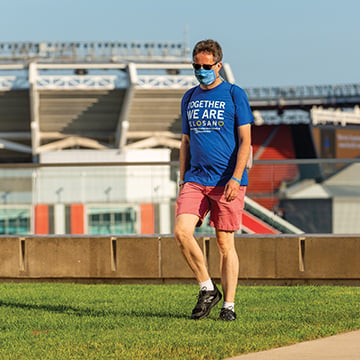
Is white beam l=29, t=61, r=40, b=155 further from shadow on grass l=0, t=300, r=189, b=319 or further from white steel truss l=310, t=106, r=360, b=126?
shadow on grass l=0, t=300, r=189, b=319

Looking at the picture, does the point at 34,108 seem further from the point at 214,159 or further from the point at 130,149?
the point at 214,159

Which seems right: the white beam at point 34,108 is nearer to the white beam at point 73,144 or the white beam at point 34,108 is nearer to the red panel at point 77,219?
the white beam at point 73,144

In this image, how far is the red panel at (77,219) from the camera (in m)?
12.8

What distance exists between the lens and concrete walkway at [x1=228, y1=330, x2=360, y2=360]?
20.3 feet

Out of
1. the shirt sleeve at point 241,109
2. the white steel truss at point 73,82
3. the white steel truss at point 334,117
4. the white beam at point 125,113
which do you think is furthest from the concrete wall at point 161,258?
the white steel truss at point 334,117

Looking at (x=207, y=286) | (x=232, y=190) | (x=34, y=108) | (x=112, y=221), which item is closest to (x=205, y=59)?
(x=232, y=190)

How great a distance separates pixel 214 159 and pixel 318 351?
205 cm

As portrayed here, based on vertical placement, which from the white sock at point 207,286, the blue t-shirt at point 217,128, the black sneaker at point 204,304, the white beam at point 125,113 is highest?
the white beam at point 125,113

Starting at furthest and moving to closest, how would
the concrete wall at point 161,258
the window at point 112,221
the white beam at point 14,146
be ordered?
the white beam at point 14,146 → the window at point 112,221 → the concrete wall at point 161,258

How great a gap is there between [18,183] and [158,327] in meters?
5.61

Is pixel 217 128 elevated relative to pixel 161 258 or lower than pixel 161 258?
elevated

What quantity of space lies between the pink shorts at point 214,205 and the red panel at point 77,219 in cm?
480

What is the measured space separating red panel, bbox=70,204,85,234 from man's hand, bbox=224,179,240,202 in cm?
508

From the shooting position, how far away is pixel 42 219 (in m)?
12.9
